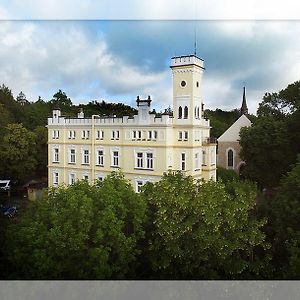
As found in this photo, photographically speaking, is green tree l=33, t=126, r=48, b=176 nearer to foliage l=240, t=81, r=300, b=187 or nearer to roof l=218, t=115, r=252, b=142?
roof l=218, t=115, r=252, b=142

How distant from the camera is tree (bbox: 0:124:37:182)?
11.2 ft

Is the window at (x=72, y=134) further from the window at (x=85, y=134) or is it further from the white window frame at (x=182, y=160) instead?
the white window frame at (x=182, y=160)

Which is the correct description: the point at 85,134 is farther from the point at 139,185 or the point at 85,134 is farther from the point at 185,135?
the point at 185,135

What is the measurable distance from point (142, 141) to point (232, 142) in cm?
64

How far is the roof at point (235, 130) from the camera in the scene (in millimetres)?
3305

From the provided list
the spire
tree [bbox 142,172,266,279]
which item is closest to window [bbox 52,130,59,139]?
tree [bbox 142,172,266,279]

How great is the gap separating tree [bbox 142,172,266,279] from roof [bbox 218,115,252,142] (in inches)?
12.4

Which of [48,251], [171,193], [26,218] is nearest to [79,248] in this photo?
[48,251]

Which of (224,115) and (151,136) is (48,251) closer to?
(151,136)

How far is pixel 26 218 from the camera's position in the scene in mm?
3332

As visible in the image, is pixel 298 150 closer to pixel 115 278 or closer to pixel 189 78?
pixel 189 78

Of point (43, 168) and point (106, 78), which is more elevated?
point (106, 78)

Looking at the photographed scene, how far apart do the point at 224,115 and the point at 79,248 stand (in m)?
1.38

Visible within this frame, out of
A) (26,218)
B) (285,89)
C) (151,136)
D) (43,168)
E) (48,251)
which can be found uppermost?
(285,89)
